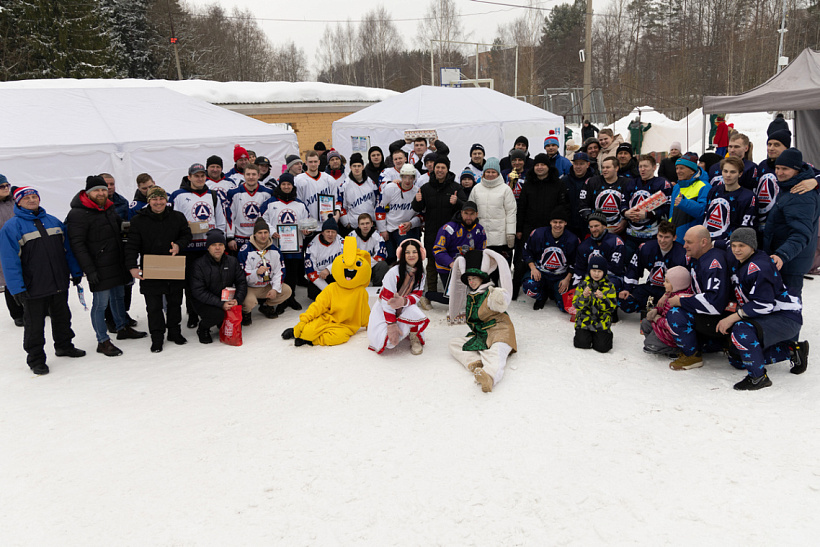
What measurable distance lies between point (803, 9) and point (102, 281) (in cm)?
4167

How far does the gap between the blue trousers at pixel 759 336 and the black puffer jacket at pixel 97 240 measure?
5.68 meters

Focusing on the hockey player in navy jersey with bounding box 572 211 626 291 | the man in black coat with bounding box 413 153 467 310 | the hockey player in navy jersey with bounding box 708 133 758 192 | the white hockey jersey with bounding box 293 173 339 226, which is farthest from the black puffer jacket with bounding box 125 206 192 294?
the hockey player in navy jersey with bounding box 708 133 758 192

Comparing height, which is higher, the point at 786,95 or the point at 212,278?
the point at 786,95

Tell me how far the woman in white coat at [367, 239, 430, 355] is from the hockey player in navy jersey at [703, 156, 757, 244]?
289 centimetres

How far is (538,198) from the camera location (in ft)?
21.9

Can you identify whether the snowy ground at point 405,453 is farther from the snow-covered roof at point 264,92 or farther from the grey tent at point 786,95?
the snow-covered roof at point 264,92

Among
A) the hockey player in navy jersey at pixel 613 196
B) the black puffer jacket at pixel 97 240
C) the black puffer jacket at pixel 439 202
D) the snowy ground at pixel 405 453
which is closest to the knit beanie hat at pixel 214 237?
the black puffer jacket at pixel 97 240

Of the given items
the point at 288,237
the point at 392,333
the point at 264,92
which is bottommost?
the point at 392,333

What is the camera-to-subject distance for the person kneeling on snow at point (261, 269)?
6.23 meters

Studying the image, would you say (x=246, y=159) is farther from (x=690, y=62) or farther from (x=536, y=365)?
(x=690, y=62)

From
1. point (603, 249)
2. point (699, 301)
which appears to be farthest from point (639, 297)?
point (699, 301)

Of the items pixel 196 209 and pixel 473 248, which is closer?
pixel 196 209

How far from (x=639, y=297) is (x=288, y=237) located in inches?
163

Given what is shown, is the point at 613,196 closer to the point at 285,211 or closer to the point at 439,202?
the point at 439,202
